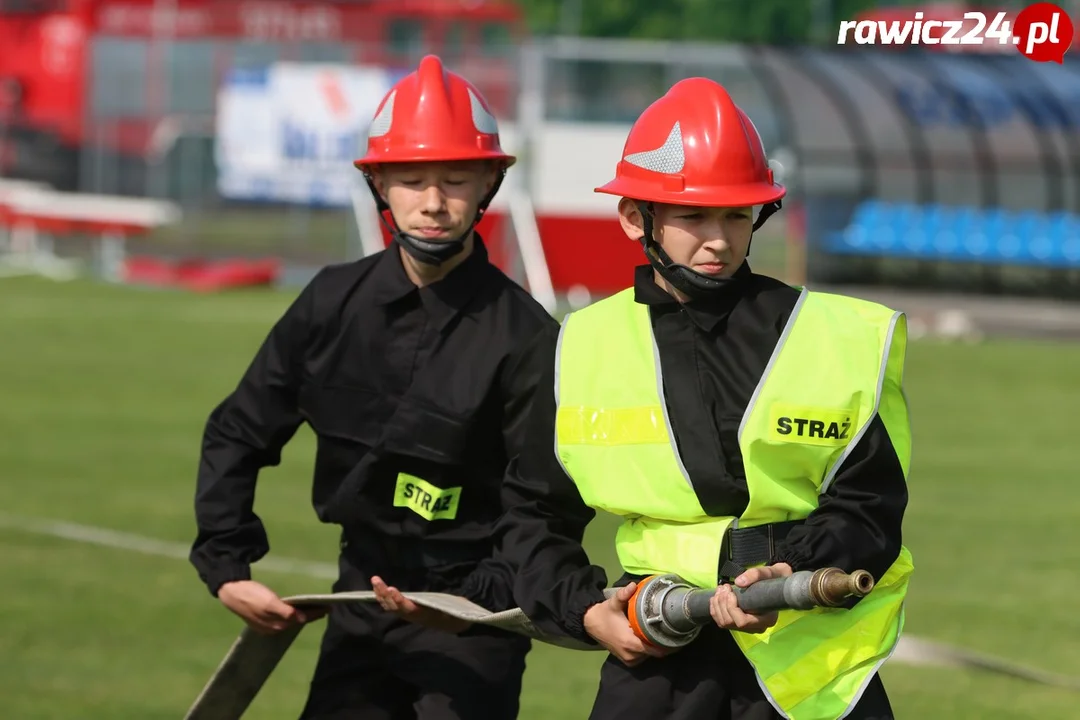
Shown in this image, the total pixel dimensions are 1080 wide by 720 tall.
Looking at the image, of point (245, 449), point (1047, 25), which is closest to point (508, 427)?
point (245, 449)

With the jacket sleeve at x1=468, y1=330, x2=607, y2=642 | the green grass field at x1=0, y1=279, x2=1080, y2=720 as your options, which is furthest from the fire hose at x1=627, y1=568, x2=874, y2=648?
the green grass field at x1=0, y1=279, x2=1080, y2=720

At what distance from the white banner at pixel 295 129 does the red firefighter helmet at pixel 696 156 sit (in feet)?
84.7

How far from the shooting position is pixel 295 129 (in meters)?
31.6

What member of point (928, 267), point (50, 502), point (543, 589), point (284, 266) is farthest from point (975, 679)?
point (284, 266)

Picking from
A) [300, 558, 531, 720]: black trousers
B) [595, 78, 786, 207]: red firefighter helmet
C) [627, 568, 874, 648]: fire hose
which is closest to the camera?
[627, 568, 874, 648]: fire hose

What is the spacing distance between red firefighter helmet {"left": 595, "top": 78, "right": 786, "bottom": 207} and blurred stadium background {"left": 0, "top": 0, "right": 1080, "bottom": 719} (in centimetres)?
387

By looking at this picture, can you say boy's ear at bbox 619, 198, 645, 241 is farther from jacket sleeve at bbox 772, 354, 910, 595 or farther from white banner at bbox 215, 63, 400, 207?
white banner at bbox 215, 63, 400, 207

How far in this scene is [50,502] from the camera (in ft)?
40.5

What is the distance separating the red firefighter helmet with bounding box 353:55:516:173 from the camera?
17.9ft

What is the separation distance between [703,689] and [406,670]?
4.18 ft

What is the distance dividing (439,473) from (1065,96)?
80.2 ft

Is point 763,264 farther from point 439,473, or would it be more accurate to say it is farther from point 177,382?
point 439,473

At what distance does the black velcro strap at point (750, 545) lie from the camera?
4129 mm

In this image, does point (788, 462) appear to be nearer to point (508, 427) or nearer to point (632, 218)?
point (632, 218)
